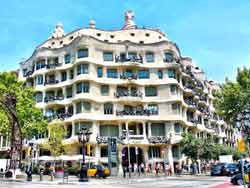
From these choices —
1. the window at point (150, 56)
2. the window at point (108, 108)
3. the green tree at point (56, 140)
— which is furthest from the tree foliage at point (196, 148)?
the green tree at point (56, 140)

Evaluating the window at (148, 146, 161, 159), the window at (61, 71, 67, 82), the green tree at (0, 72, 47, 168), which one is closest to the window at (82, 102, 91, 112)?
the window at (61, 71, 67, 82)

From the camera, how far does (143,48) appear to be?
59.3 meters

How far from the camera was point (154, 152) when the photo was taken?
185 feet

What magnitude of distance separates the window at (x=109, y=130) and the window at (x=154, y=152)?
5.33 meters

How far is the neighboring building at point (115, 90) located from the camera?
5472cm

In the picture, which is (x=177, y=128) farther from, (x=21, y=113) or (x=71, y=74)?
(x=21, y=113)

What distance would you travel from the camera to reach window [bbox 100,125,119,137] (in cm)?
5542

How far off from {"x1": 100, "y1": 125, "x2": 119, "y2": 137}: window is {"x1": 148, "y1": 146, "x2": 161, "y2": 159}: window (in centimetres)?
533

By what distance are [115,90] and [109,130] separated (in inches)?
236

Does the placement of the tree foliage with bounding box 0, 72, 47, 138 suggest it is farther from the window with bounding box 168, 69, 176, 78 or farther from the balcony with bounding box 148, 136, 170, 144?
the window with bounding box 168, 69, 176, 78

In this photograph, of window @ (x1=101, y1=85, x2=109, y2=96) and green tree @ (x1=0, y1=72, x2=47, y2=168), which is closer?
green tree @ (x1=0, y1=72, x2=47, y2=168)

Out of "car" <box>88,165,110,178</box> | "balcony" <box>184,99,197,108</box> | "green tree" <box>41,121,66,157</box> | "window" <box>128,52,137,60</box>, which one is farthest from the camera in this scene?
"balcony" <box>184,99,197,108</box>

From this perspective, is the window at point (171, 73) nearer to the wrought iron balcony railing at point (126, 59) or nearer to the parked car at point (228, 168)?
the wrought iron balcony railing at point (126, 59)

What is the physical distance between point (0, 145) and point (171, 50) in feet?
106
